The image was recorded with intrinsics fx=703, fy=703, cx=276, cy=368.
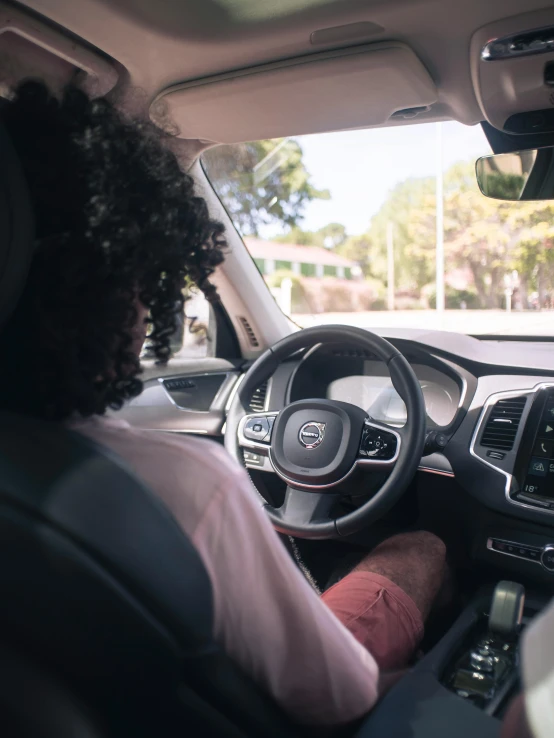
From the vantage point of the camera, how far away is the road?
307 cm

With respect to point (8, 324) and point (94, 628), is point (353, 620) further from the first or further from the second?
point (8, 324)

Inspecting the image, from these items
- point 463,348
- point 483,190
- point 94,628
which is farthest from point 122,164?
point 463,348

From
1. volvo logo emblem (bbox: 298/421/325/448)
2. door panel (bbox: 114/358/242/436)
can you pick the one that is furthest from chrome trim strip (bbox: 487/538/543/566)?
door panel (bbox: 114/358/242/436)

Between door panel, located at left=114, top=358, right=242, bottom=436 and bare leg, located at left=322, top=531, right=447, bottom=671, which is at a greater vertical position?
door panel, located at left=114, top=358, right=242, bottom=436

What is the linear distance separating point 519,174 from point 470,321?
3.31 feet

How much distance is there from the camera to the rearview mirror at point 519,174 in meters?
2.40

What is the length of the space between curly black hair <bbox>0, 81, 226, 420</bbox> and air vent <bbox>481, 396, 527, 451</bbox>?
1.83m

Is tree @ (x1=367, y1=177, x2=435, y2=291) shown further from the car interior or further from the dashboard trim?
the car interior

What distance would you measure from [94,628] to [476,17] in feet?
5.95

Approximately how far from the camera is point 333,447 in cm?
258

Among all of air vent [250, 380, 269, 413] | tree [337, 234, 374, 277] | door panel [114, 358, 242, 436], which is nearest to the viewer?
air vent [250, 380, 269, 413]

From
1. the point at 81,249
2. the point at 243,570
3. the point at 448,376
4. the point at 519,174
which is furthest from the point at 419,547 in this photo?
the point at 81,249

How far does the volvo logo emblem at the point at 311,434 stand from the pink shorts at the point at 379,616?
0.73m

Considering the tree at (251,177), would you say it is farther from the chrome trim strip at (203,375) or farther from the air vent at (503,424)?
the air vent at (503,424)
